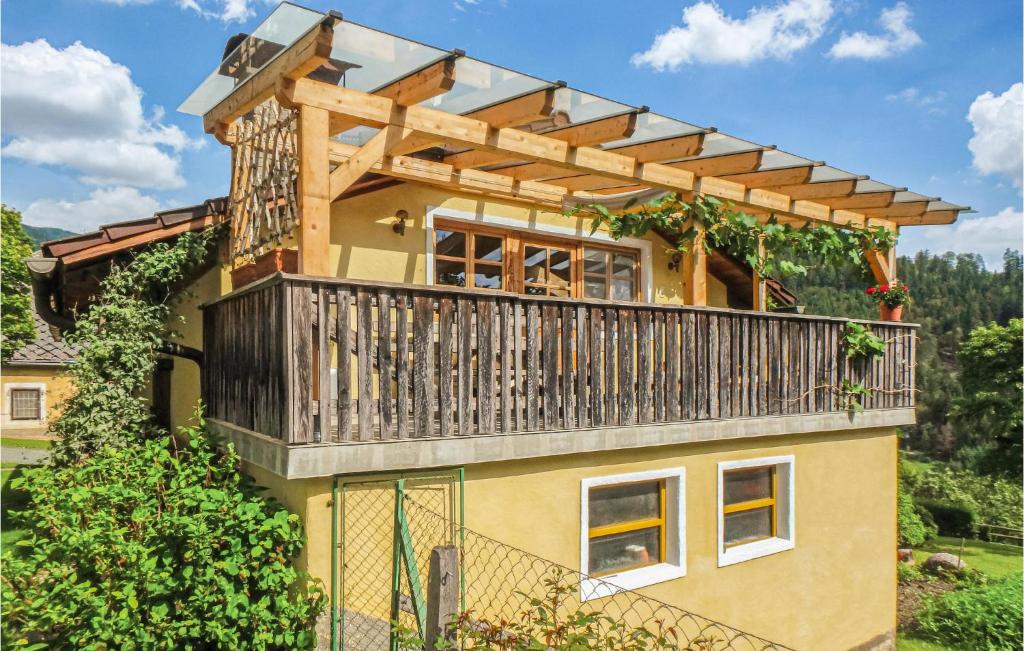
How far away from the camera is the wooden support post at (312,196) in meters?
5.05

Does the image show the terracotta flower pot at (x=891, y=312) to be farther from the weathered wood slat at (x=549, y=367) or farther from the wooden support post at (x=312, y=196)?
the wooden support post at (x=312, y=196)

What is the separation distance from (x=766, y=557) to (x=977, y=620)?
502 centimetres

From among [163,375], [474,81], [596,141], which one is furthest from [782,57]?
[163,375]

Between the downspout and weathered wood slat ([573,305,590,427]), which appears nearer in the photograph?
weathered wood slat ([573,305,590,427])

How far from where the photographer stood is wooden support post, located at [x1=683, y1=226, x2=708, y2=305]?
25.6 feet

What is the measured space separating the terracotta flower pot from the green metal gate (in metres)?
7.18

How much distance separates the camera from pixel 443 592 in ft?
11.7

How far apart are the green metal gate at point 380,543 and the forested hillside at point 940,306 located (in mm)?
49552

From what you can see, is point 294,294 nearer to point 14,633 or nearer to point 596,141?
point 14,633

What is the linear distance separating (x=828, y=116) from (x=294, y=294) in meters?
18.6

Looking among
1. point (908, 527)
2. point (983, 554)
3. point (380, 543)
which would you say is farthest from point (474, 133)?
point (983, 554)

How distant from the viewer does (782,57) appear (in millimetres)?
19531

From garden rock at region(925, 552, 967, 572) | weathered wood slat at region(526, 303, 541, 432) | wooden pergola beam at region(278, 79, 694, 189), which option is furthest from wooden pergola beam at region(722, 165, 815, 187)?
garden rock at region(925, 552, 967, 572)

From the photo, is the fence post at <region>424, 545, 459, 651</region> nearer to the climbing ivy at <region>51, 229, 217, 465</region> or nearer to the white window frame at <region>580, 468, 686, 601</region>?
the white window frame at <region>580, 468, 686, 601</region>
